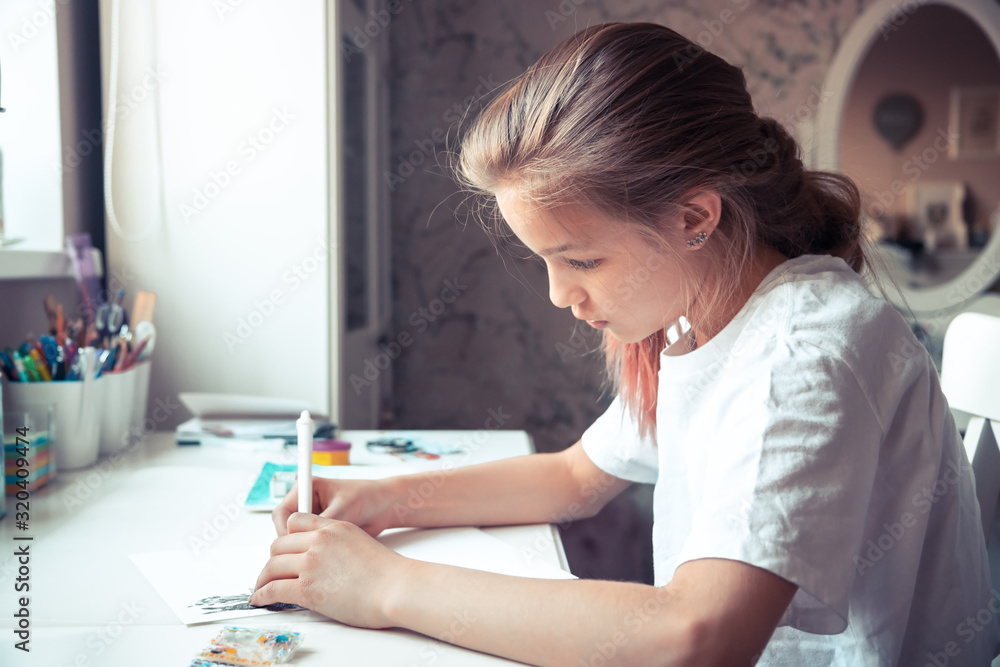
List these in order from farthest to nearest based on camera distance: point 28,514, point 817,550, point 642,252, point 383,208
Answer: point 383,208 < point 28,514 < point 642,252 < point 817,550

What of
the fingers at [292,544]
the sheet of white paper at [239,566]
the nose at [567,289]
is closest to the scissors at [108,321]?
the sheet of white paper at [239,566]

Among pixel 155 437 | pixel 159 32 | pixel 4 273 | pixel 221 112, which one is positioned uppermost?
pixel 159 32

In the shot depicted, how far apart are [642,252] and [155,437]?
33.4 inches

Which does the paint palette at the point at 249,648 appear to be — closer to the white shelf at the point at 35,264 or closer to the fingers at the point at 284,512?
the fingers at the point at 284,512

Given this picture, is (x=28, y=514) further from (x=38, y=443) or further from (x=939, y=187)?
(x=939, y=187)

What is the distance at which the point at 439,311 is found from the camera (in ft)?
7.06

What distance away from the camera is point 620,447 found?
32.2 inches

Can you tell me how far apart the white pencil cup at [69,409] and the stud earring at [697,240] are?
2.48ft

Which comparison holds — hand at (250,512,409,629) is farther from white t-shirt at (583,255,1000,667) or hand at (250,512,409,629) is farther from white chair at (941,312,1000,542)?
white chair at (941,312,1000,542)

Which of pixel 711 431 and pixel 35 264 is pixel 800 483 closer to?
pixel 711 431

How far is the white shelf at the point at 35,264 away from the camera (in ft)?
3.35

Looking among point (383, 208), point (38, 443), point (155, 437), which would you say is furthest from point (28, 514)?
point (383, 208)

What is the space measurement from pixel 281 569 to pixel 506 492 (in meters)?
0.27

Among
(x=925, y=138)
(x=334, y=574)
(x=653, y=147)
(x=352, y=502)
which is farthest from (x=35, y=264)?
(x=925, y=138)
